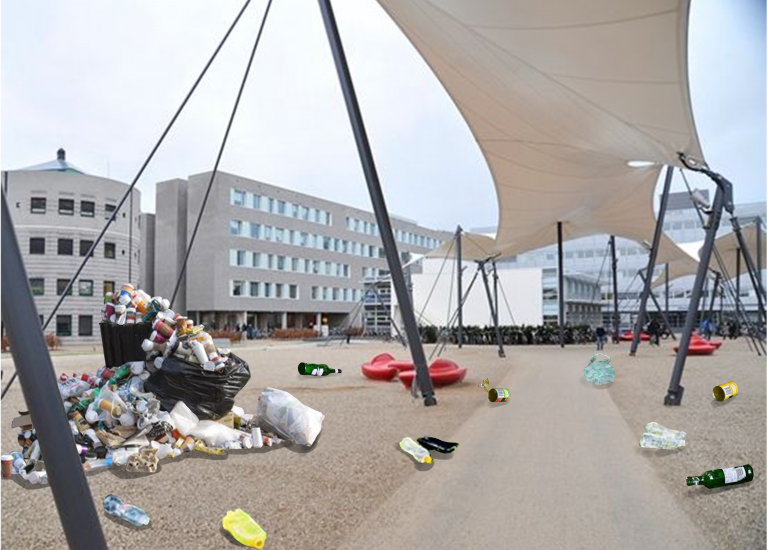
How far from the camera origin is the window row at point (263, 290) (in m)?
1.01

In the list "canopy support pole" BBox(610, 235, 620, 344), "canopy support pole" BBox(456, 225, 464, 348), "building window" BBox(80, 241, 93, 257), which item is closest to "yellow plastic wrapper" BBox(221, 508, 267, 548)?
"building window" BBox(80, 241, 93, 257)

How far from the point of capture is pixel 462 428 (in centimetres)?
124

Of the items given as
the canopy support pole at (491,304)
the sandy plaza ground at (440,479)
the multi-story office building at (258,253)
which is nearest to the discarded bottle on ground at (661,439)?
the sandy plaza ground at (440,479)

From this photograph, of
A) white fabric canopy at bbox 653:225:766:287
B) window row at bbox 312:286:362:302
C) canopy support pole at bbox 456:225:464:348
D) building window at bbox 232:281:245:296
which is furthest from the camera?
canopy support pole at bbox 456:225:464:348

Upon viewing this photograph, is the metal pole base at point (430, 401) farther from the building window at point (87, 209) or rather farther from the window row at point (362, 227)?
the building window at point (87, 209)

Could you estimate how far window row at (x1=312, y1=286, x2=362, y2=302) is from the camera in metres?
1.22

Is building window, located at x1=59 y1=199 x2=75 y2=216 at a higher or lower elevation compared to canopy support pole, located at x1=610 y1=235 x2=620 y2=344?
higher

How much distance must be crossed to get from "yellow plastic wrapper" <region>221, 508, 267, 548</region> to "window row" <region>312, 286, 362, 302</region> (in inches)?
20.2

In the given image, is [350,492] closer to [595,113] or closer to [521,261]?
[521,261]

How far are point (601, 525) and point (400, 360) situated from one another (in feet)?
2.41

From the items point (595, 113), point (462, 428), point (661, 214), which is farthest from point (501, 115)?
point (462, 428)

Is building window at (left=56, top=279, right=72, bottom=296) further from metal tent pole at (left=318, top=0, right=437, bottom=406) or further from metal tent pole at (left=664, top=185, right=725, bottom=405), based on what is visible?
metal tent pole at (left=664, top=185, right=725, bottom=405)

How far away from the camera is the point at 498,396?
1237 millimetres

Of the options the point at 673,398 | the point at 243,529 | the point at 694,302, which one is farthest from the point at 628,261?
the point at 243,529
